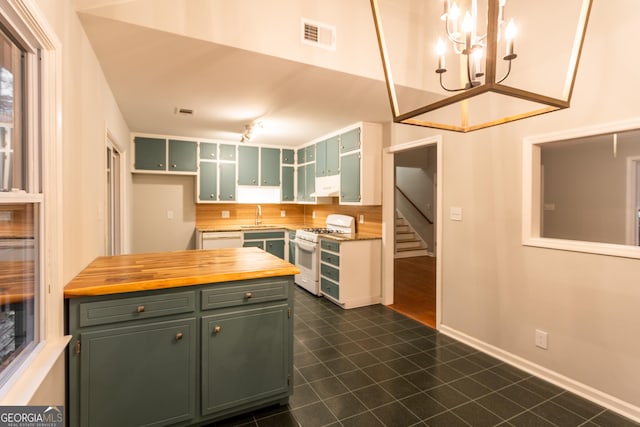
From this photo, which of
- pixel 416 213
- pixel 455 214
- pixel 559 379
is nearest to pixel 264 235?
pixel 455 214

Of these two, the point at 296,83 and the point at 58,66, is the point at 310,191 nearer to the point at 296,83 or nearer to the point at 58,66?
the point at 296,83

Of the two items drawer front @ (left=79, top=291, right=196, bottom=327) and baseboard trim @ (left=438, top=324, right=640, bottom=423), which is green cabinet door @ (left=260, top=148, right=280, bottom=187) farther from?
drawer front @ (left=79, top=291, right=196, bottom=327)

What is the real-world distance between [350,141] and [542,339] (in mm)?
2988

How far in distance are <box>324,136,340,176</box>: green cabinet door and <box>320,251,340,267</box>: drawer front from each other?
3.95 feet

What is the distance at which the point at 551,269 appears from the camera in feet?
7.72

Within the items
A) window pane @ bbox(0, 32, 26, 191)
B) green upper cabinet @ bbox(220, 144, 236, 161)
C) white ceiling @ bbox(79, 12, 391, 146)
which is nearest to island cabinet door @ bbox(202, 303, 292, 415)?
window pane @ bbox(0, 32, 26, 191)

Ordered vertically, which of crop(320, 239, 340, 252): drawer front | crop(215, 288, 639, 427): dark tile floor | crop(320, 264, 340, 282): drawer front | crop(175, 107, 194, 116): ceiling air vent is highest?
crop(175, 107, 194, 116): ceiling air vent

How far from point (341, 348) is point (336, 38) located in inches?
106

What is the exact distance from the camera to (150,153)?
482 centimetres

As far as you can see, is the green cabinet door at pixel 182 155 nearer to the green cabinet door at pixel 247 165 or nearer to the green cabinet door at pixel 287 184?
the green cabinet door at pixel 247 165

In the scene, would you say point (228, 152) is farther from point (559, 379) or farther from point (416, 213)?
point (416, 213)

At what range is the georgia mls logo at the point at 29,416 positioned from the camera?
0.93 metres

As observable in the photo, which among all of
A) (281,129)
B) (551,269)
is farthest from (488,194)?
(281,129)

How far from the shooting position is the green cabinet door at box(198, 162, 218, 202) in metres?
5.17
